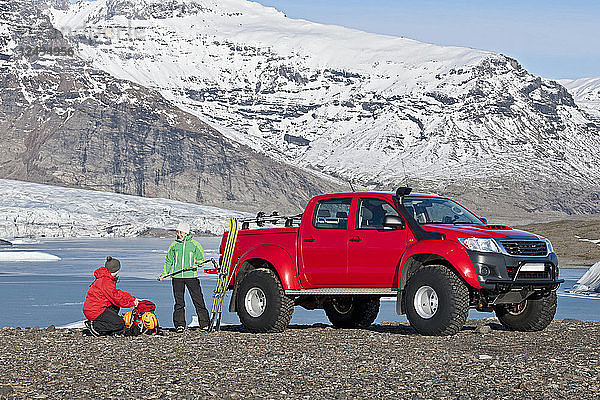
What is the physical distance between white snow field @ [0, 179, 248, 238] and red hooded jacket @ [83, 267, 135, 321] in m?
102

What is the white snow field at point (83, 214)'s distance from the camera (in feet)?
376

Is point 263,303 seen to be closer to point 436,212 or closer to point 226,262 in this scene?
point 226,262

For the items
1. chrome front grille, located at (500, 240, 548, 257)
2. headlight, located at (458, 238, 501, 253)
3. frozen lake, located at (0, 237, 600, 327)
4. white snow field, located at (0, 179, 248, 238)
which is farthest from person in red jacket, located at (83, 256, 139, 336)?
white snow field, located at (0, 179, 248, 238)

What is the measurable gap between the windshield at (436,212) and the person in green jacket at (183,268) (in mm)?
3437

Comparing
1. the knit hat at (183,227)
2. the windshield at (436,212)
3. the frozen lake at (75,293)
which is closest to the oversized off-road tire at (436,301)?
the windshield at (436,212)

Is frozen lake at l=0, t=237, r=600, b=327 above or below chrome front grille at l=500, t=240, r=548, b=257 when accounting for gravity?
below

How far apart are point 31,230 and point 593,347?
110 metres

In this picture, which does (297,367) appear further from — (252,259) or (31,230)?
(31,230)

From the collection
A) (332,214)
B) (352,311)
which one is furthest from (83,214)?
(332,214)

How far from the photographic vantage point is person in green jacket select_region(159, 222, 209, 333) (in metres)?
14.2

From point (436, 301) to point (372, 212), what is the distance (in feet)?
5.67

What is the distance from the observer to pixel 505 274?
12070 mm

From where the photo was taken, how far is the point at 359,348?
11414 mm

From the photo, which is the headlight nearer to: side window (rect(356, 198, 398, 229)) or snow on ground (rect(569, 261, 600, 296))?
side window (rect(356, 198, 398, 229))
